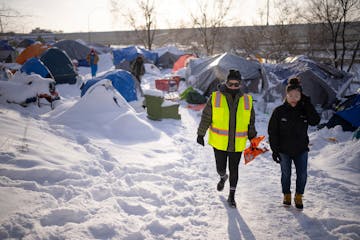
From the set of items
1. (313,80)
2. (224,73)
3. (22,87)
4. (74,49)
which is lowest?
(22,87)

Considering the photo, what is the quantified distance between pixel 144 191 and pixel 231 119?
181 centimetres

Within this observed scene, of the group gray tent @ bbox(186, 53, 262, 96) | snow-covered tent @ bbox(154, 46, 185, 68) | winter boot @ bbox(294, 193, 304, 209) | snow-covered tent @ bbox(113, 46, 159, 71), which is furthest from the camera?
snow-covered tent @ bbox(154, 46, 185, 68)

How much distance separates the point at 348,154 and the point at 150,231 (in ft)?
15.2

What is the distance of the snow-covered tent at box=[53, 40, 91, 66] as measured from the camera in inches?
1001

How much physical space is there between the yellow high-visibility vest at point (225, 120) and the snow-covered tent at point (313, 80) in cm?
766

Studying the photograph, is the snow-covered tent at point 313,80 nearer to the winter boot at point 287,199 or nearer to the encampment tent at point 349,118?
the encampment tent at point 349,118

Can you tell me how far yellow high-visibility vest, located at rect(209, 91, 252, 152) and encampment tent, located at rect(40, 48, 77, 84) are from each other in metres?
13.4

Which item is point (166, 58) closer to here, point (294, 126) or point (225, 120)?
point (225, 120)

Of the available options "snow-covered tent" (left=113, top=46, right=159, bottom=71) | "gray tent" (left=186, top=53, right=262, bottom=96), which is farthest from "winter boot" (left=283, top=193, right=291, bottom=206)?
"snow-covered tent" (left=113, top=46, right=159, bottom=71)

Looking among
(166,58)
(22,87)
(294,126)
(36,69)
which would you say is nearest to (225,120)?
(294,126)

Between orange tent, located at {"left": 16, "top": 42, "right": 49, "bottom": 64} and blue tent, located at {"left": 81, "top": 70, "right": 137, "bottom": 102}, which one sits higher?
orange tent, located at {"left": 16, "top": 42, "right": 49, "bottom": 64}

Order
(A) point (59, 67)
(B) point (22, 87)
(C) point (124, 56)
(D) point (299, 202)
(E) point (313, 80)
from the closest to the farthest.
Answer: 1. (D) point (299, 202)
2. (B) point (22, 87)
3. (E) point (313, 80)
4. (A) point (59, 67)
5. (C) point (124, 56)

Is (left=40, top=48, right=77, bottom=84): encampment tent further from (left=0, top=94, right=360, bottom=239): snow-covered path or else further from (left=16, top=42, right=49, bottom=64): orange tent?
(left=0, top=94, right=360, bottom=239): snow-covered path

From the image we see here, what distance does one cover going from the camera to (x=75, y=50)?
2580cm
